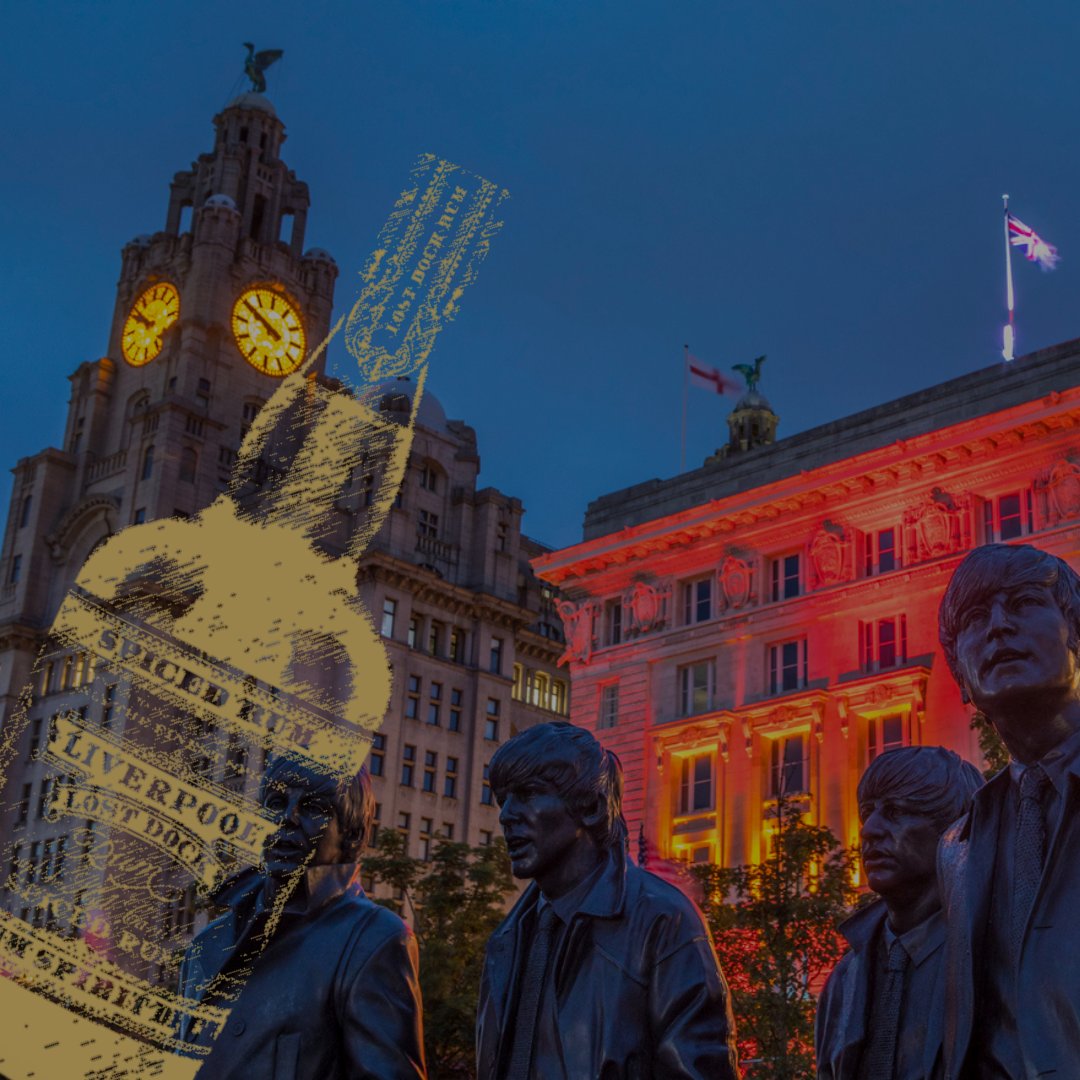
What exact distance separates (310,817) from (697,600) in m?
43.1

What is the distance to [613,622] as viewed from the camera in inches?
2009

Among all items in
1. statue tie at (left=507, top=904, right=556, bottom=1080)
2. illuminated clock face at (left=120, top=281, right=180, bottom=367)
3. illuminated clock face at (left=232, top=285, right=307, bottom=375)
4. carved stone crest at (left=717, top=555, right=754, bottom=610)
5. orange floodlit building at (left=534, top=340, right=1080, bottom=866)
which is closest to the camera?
statue tie at (left=507, top=904, right=556, bottom=1080)

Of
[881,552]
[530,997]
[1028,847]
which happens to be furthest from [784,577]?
[1028,847]

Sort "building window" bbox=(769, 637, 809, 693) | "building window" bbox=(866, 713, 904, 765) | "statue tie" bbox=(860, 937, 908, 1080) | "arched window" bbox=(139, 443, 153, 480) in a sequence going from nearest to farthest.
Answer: "statue tie" bbox=(860, 937, 908, 1080), "building window" bbox=(866, 713, 904, 765), "building window" bbox=(769, 637, 809, 693), "arched window" bbox=(139, 443, 153, 480)

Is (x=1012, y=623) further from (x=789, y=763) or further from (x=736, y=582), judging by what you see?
(x=736, y=582)

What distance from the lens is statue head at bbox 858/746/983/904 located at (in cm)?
529

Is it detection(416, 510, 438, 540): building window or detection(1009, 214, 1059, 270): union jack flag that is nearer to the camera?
detection(1009, 214, 1059, 270): union jack flag

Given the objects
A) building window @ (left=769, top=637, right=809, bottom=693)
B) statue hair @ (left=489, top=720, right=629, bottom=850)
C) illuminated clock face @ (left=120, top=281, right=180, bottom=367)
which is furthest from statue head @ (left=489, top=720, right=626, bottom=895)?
illuminated clock face @ (left=120, top=281, right=180, bottom=367)

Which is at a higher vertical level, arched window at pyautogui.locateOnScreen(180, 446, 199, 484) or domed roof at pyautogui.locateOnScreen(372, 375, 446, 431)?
domed roof at pyautogui.locateOnScreen(372, 375, 446, 431)

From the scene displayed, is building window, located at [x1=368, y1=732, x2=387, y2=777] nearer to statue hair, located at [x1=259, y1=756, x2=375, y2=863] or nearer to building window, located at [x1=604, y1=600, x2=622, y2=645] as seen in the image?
building window, located at [x1=604, y1=600, x2=622, y2=645]

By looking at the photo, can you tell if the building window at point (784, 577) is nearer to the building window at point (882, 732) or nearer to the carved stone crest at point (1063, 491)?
the building window at point (882, 732)

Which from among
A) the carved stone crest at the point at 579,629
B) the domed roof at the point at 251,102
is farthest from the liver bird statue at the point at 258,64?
the carved stone crest at the point at 579,629

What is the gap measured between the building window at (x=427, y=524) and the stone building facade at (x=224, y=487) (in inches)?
5.5

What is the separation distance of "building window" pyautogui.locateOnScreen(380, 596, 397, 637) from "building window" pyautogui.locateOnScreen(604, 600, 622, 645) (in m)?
23.9
